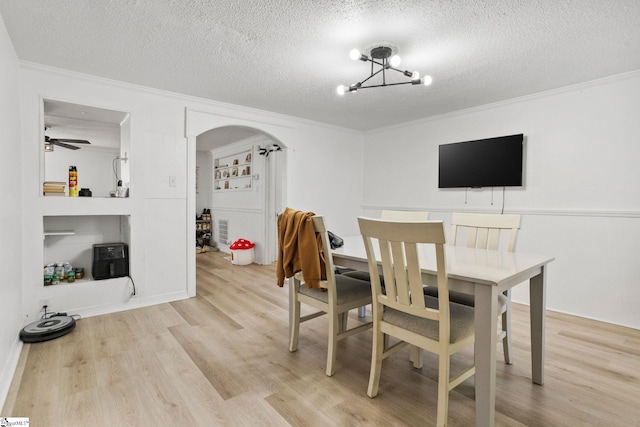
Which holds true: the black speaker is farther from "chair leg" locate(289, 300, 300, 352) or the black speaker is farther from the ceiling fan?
"chair leg" locate(289, 300, 300, 352)

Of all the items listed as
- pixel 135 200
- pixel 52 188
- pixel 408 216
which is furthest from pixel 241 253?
pixel 408 216

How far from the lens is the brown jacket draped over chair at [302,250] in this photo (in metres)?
1.99

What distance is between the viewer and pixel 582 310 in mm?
3086

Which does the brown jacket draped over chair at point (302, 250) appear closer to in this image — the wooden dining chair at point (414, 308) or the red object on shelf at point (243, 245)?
the wooden dining chair at point (414, 308)

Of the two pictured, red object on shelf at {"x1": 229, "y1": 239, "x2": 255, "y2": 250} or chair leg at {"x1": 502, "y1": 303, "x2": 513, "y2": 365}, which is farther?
red object on shelf at {"x1": 229, "y1": 239, "x2": 255, "y2": 250}

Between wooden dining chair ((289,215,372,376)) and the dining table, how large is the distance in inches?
5.4

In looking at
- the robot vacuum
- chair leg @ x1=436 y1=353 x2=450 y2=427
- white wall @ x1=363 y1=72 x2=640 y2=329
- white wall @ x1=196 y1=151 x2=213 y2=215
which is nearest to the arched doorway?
white wall @ x1=196 y1=151 x2=213 y2=215

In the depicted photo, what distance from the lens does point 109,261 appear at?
310 cm

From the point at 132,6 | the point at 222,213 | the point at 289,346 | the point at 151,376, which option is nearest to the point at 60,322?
the point at 151,376

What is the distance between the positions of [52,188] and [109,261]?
31.6 inches

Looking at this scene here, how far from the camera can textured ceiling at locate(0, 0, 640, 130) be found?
74.6 inches

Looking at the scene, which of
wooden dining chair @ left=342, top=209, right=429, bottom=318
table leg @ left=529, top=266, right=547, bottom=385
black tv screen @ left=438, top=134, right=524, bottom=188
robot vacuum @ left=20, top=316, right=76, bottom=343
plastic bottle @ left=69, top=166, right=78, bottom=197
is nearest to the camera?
table leg @ left=529, top=266, right=547, bottom=385

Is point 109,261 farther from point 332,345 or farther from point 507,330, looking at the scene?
point 507,330

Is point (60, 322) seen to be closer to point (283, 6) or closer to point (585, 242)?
point (283, 6)
